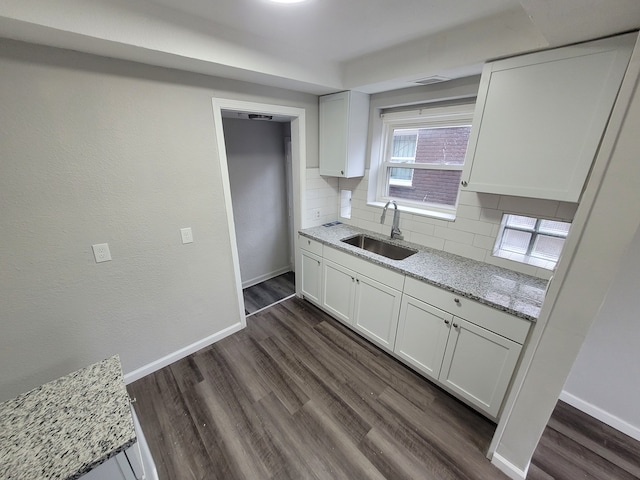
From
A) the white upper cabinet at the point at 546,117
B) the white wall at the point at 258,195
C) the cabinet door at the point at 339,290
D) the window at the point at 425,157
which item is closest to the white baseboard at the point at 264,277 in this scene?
the white wall at the point at 258,195

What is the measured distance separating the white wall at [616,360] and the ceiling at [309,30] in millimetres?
1308

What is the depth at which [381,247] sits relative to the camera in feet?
8.41

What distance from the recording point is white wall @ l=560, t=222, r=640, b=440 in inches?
58.9

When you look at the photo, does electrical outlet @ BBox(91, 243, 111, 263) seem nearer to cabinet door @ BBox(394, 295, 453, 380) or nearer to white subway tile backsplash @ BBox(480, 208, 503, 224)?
cabinet door @ BBox(394, 295, 453, 380)

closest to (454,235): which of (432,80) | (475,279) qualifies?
(475,279)

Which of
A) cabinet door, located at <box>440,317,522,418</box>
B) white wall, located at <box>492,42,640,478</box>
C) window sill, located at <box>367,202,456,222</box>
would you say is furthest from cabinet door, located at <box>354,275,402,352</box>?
white wall, located at <box>492,42,640,478</box>

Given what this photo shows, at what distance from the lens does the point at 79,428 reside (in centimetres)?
93

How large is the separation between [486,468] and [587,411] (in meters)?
0.96

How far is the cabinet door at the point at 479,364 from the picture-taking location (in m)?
1.51

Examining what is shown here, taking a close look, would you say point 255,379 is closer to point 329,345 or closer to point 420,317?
point 329,345

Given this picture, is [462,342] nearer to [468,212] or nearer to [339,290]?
[468,212]

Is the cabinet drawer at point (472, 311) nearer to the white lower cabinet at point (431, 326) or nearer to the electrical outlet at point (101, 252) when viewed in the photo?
the white lower cabinet at point (431, 326)

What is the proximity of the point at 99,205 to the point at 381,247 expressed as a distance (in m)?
2.29

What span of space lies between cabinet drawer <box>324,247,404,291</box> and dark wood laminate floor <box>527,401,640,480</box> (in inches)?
50.2
